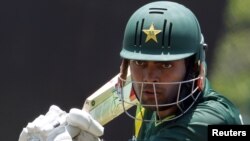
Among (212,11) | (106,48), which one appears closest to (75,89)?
(106,48)

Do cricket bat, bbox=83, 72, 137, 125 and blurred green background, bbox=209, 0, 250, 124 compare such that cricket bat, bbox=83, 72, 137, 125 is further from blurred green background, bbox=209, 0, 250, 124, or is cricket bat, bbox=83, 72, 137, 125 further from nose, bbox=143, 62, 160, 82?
blurred green background, bbox=209, 0, 250, 124

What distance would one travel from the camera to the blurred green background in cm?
520

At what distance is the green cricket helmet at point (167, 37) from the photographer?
8.57 ft

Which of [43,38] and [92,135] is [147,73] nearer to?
[92,135]

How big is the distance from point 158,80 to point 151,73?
0.11 feet

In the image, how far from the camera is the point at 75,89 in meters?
5.32

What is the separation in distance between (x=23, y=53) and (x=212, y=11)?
1247 mm

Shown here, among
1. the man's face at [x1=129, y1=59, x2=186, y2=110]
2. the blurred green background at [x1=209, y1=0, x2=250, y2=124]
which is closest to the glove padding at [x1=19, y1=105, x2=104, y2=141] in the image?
the man's face at [x1=129, y1=59, x2=186, y2=110]

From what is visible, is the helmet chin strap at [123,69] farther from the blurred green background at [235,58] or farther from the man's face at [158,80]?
the blurred green background at [235,58]

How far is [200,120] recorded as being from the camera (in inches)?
102

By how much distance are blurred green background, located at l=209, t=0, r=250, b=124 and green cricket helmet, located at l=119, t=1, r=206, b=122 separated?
255cm

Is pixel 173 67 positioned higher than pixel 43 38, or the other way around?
pixel 173 67

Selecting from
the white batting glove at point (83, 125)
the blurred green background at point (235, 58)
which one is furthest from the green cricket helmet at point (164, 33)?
the blurred green background at point (235, 58)

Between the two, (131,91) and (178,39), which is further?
(131,91)
